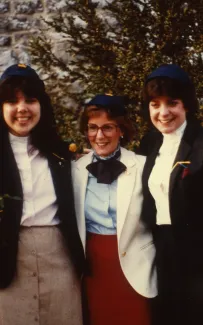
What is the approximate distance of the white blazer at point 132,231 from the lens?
2576 mm

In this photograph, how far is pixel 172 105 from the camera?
8.51 feet

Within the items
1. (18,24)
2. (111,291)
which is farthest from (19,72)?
(18,24)

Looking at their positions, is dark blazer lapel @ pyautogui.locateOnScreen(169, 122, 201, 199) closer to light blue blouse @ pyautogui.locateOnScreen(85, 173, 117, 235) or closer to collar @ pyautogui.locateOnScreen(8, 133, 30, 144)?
light blue blouse @ pyautogui.locateOnScreen(85, 173, 117, 235)

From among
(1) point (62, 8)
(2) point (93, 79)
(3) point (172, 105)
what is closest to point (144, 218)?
(3) point (172, 105)

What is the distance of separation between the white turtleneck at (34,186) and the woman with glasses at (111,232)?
6.8 inches

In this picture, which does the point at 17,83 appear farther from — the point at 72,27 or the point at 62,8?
the point at 62,8

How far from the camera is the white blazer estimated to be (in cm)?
258

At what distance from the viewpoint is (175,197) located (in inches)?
97.0

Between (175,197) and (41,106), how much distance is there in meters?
0.87

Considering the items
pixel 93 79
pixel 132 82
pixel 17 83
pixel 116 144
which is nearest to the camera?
pixel 17 83

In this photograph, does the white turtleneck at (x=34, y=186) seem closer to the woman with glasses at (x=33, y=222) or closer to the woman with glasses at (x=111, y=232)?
the woman with glasses at (x=33, y=222)

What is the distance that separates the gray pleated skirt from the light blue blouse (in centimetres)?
19

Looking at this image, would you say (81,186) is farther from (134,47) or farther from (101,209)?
(134,47)

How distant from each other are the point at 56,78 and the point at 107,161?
1.99 meters
